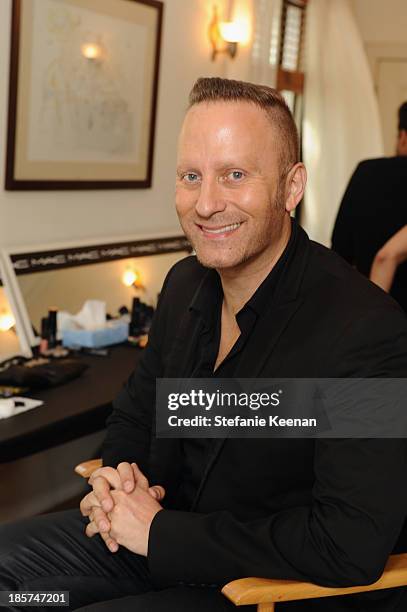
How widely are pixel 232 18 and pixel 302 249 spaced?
3103 millimetres

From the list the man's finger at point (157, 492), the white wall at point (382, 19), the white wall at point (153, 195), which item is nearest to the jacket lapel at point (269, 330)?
the man's finger at point (157, 492)

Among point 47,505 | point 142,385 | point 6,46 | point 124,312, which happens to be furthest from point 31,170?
point 142,385

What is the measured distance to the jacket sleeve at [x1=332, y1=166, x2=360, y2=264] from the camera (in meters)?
3.25

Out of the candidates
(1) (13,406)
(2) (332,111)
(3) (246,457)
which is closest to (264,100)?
(3) (246,457)

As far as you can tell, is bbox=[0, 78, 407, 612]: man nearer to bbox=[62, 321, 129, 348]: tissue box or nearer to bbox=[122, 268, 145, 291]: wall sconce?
bbox=[62, 321, 129, 348]: tissue box

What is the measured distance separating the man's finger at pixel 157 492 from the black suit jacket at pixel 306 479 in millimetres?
121

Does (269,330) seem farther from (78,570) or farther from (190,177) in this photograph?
(78,570)

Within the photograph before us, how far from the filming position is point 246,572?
61.8 inches

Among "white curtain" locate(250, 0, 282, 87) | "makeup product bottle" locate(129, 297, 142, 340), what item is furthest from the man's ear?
"white curtain" locate(250, 0, 282, 87)

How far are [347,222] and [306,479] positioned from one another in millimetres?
1785

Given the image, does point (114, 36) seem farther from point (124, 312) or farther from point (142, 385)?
point (142, 385)

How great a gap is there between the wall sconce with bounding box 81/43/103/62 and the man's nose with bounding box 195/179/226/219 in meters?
2.05

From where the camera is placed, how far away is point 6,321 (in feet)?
10.6

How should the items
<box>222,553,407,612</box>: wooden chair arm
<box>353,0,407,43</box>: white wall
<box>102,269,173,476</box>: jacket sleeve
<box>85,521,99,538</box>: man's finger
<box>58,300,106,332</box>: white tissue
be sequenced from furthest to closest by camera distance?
1. <box>353,0,407,43</box>: white wall
2. <box>58,300,106,332</box>: white tissue
3. <box>102,269,173,476</box>: jacket sleeve
4. <box>85,521,99,538</box>: man's finger
5. <box>222,553,407,612</box>: wooden chair arm
